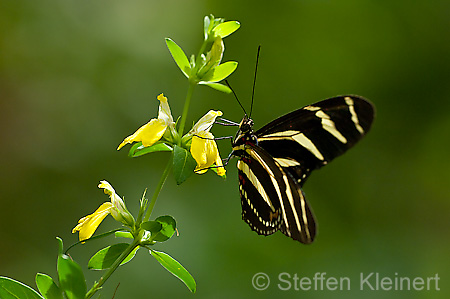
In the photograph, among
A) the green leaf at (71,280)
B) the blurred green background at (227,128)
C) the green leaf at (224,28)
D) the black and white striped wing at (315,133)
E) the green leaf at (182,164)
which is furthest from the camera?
the blurred green background at (227,128)

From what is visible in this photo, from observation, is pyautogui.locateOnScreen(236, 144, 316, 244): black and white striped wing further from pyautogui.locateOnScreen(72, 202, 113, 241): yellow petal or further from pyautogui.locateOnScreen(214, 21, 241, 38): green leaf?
pyautogui.locateOnScreen(72, 202, 113, 241): yellow petal

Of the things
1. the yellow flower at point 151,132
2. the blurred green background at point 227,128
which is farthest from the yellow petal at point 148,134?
the blurred green background at point 227,128

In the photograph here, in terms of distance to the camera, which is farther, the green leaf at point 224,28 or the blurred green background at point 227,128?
the blurred green background at point 227,128

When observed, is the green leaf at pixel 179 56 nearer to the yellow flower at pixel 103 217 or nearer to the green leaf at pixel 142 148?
the green leaf at pixel 142 148

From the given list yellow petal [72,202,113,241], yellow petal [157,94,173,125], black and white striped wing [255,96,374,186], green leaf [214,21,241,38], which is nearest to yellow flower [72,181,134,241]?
yellow petal [72,202,113,241]

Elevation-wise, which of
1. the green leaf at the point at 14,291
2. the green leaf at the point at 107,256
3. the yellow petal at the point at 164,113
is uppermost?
the yellow petal at the point at 164,113

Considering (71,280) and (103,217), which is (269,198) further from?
(71,280)

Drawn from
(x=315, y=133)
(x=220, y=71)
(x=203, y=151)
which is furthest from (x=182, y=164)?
(x=315, y=133)

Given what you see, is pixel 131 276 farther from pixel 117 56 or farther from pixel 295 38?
pixel 295 38
